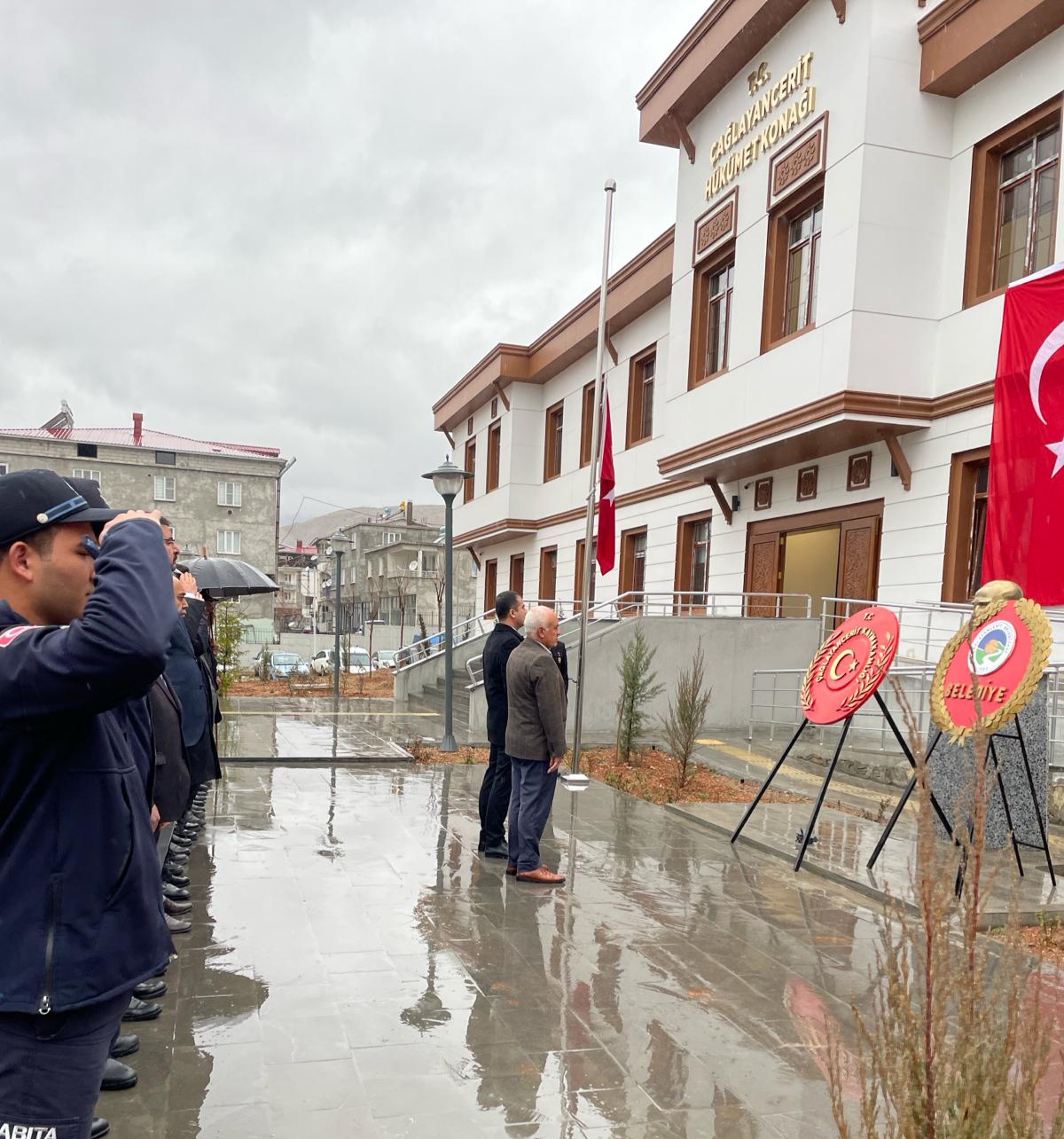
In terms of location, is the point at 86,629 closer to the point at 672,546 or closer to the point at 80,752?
the point at 80,752

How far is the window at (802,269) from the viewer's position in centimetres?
1379

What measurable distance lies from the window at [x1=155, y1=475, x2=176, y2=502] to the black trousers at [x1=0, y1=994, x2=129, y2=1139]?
A: 180ft

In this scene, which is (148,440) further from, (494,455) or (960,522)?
(960,522)

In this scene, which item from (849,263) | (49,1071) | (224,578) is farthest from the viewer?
(849,263)

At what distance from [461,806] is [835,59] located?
423 inches

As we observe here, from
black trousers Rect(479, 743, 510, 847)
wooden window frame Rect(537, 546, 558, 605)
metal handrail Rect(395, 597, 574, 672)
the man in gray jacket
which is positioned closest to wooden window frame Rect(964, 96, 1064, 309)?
the man in gray jacket

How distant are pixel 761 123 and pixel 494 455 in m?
15.2

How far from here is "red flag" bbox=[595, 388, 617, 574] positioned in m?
14.1

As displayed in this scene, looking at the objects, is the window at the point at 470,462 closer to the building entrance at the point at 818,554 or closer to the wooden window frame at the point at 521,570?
the wooden window frame at the point at 521,570

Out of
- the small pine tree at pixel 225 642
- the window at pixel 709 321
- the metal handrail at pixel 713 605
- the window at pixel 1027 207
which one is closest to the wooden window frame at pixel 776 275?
the window at pixel 709 321

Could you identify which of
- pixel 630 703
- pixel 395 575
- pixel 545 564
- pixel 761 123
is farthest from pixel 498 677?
pixel 395 575

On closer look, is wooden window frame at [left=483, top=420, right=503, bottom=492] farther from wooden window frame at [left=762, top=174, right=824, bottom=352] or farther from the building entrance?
wooden window frame at [left=762, top=174, right=824, bottom=352]

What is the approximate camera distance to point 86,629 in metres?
1.94

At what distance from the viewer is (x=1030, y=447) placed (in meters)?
9.91
